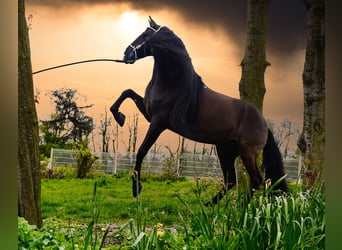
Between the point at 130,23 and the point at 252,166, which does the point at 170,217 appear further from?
the point at 130,23

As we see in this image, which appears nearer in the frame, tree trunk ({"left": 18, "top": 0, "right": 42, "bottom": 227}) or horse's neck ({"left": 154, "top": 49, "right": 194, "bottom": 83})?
tree trunk ({"left": 18, "top": 0, "right": 42, "bottom": 227})

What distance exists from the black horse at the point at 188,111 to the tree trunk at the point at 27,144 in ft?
2.05

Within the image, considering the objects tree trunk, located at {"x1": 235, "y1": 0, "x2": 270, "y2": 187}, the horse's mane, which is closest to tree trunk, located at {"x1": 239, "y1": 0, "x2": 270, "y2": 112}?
tree trunk, located at {"x1": 235, "y1": 0, "x2": 270, "y2": 187}

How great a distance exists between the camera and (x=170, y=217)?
4.87 metres

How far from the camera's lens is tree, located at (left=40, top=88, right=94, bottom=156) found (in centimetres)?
477

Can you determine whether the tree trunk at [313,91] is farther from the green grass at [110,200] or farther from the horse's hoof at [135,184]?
the horse's hoof at [135,184]

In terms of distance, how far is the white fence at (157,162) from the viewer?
190 inches

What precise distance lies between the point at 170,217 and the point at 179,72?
1096mm

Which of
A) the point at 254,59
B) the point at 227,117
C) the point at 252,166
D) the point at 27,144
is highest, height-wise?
the point at 254,59

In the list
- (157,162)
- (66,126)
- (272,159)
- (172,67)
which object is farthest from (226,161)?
(66,126)

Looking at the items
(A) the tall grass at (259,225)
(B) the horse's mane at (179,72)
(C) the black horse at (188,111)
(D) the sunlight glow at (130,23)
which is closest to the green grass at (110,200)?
(C) the black horse at (188,111)

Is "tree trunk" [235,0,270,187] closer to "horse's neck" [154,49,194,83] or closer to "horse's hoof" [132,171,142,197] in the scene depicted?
"horse's neck" [154,49,194,83]

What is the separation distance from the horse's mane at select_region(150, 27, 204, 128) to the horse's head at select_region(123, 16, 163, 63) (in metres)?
0.04

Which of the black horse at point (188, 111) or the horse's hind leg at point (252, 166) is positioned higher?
the black horse at point (188, 111)
